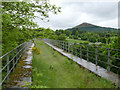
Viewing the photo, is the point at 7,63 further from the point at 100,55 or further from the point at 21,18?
the point at 100,55

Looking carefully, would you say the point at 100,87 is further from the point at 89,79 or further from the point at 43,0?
the point at 43,0

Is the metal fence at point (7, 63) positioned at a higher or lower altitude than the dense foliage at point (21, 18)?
lower

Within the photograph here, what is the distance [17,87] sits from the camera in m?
3.26

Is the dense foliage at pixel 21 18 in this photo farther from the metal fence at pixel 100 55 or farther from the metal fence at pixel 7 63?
the metal fence at pixel 100 55

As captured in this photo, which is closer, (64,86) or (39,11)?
(64,86)

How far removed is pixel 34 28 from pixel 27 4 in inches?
44.3

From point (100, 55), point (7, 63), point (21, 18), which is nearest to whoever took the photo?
point (7, 63)

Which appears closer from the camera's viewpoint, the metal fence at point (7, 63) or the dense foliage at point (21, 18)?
the metal fence at point (7, 63)

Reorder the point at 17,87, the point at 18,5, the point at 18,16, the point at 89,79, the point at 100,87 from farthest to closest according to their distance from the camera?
the point at 18,16 → the point at 18,5 → the point at 89,79 → the point at 100,87 → the point at 17,87

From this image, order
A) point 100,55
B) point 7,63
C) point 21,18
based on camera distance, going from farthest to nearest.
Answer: point 100,55
point 21,18
point 7,63

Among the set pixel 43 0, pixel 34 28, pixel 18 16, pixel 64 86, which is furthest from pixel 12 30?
pixel 64 86

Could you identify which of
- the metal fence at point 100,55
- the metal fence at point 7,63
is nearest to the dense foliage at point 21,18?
the metal fence at point 7,63

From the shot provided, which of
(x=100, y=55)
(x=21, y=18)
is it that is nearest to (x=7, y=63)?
(x=21, y=18)

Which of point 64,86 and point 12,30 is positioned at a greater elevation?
point 12,30
